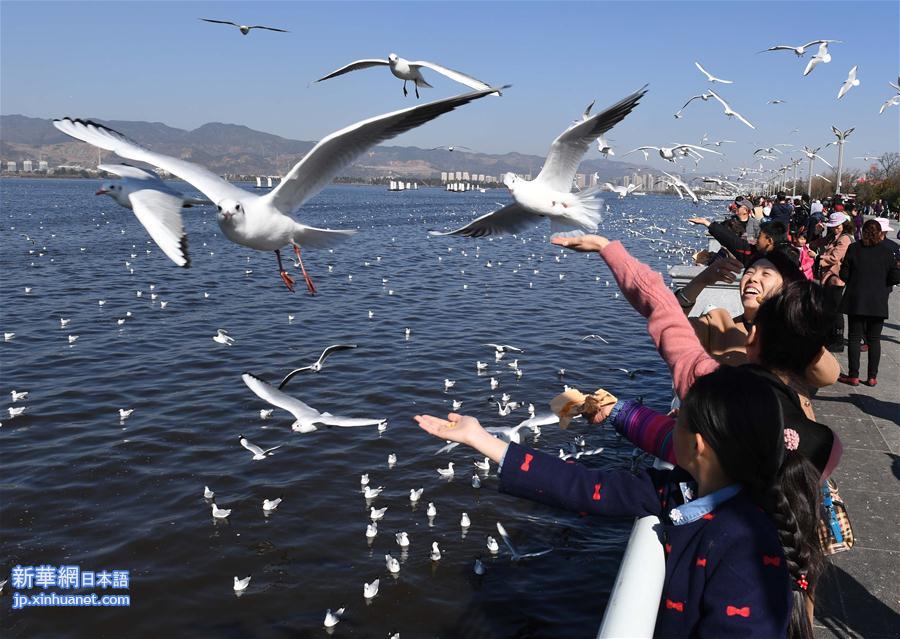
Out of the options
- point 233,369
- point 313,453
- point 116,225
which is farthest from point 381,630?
point 116,225

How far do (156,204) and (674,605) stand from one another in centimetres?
374

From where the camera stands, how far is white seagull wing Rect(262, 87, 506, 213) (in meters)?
3.78

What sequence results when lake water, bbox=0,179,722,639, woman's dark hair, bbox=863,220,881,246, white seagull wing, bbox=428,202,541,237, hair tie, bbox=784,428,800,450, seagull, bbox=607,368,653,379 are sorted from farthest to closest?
seagull, bbox=607,368,653,379, woman's dark hair, bbox=863,220,881,246, lake water, bbox=0,179,722,639, white seagull wing, bbox=428,202,541,237, hair tie, bbox=784,428,800,450

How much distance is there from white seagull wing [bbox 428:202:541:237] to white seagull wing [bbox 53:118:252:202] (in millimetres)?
1946

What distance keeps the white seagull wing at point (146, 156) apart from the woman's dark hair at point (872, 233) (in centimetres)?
765

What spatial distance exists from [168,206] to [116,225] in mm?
44972

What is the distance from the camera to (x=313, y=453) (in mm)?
9555

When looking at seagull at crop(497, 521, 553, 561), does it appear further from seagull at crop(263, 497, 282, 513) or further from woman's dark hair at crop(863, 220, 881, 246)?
woman's dark hair at crop(863, 220, 881, 246)

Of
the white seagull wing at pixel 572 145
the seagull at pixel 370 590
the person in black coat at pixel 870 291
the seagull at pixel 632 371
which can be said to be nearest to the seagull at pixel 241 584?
the seagull at pixel 370 590

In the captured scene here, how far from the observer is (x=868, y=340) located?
28.0 feet

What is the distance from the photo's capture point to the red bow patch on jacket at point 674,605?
1750 mm

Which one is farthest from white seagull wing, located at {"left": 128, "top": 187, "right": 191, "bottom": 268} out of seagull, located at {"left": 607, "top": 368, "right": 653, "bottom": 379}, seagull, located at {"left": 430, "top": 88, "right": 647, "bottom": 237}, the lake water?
seagull, located at {"left": 607, "top": 368, "right": 653, "bottom": 379}

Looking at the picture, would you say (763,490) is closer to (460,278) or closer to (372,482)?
(372,482)

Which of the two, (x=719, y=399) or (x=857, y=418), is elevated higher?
(x=719, y=399)
